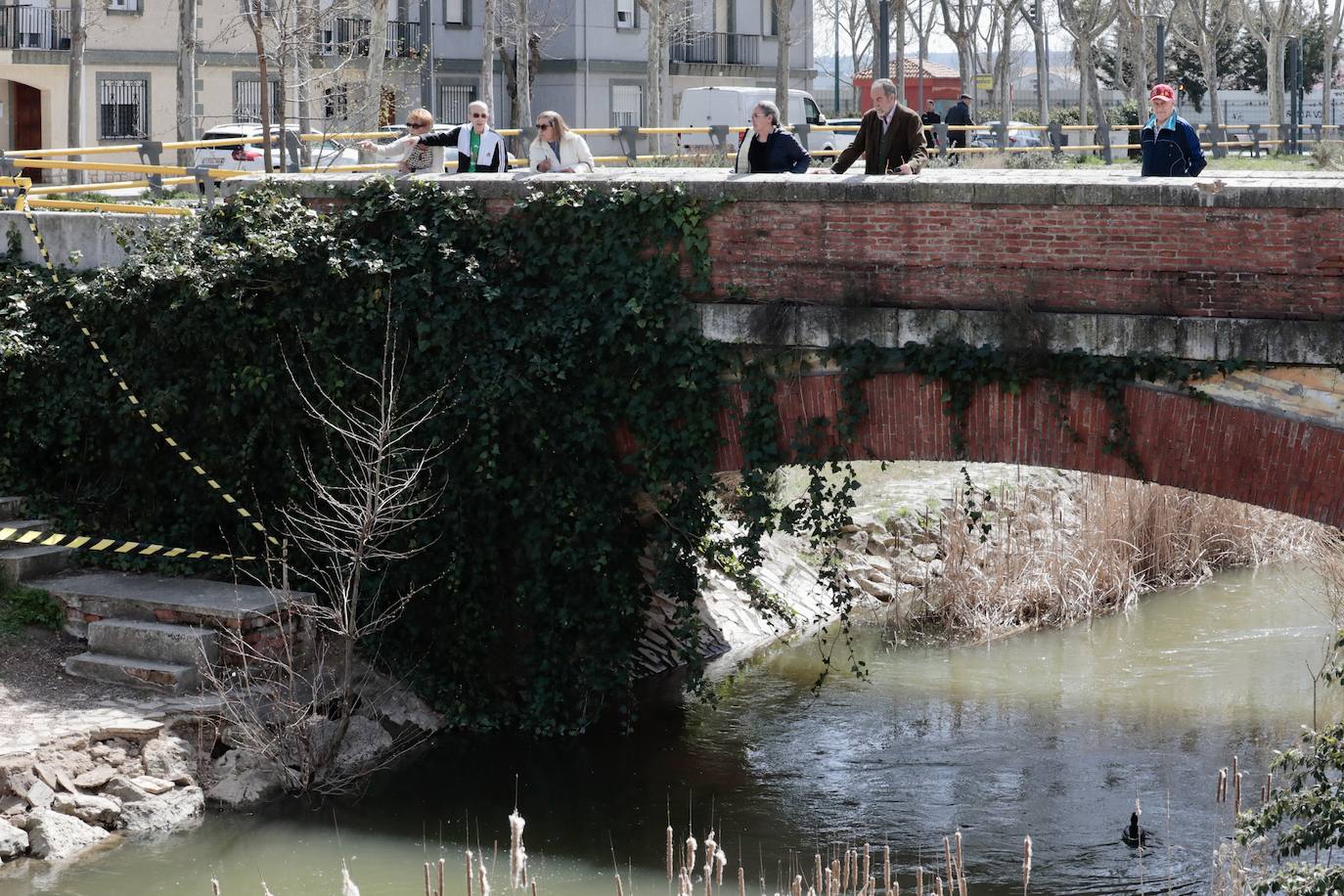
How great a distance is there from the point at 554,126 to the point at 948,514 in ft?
20.4

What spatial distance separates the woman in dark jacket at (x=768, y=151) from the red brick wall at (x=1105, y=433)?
1.70 m

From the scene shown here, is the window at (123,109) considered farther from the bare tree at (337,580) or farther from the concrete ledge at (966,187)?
the bare tree at (337,580)

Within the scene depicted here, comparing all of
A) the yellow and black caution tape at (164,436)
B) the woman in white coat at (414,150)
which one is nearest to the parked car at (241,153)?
the woman in white coat at (414,150)

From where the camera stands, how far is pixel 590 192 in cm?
1187

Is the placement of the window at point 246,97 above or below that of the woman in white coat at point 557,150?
above

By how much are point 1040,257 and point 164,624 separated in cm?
681

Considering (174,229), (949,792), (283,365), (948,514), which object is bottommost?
(949,792)

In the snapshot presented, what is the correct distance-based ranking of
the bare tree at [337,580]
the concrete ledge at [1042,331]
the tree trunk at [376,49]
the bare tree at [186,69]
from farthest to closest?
the bare tree at [186,69]
the tree trunk at [376,49]
the bare tree at [337,580]
the concrete ledge at [1042,331]

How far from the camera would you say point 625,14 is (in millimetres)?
44906

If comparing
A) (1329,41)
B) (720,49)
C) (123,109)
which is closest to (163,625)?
(123,109)

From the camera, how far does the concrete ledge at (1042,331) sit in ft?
32.3

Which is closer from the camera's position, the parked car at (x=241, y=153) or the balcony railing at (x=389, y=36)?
the parked car at (x=241, y=153)

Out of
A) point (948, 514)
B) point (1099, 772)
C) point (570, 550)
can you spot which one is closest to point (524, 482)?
point (570, 550)

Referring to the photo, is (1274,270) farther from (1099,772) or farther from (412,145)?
(412,145)
